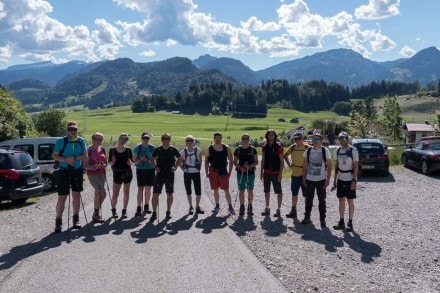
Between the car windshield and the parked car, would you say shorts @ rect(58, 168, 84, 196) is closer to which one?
the parked car

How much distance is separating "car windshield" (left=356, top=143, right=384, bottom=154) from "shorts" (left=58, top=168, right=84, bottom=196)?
47.7 ft

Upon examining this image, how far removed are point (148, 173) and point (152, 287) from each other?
5.08 meters

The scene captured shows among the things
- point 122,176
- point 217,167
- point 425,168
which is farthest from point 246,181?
point 425,168

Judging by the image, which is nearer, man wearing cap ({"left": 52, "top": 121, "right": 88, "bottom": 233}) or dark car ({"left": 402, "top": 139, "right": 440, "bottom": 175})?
man wearing cap ({"left": 52, "top": 121, "right": 88, "bottom": 233})

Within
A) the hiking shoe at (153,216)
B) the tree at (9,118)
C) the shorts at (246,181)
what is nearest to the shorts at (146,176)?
the hiking shoe at (153,216)

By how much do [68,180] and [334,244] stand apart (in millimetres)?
5406

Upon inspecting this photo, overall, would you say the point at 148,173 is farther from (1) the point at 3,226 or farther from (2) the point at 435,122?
(2) the point at 435,122

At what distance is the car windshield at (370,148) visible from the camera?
20328 millimetres

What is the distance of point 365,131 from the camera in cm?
7038

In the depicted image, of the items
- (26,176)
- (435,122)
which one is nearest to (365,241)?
(26,176)

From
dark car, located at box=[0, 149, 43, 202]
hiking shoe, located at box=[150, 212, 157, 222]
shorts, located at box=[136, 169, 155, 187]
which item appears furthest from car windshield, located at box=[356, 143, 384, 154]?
dark car, located at box=[0, 149, 43, 202]

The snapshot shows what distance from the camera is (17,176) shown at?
1288 cm

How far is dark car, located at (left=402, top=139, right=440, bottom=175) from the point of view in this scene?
2000 centimetres

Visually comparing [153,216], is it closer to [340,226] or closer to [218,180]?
[218,180]
